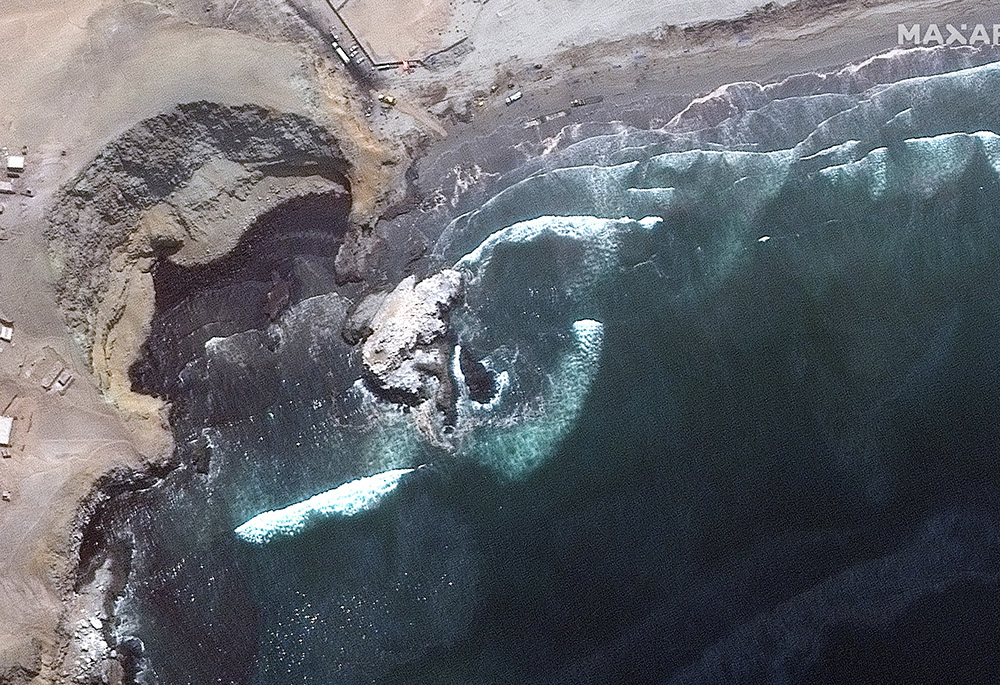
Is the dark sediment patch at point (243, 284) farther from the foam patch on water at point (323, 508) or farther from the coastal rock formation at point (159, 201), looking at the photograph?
the foam patch on water at point (323, 508)

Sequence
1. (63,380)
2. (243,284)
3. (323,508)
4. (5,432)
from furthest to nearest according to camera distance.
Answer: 1. (243,284)
2. (323,508)
3. (63,380)
4. (5,432)

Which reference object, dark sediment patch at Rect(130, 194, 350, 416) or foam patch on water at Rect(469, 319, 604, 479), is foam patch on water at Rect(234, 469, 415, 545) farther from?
dark sediment patch at Rect(130, 194, 350, 416)

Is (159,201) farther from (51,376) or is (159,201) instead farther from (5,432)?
(5,432)

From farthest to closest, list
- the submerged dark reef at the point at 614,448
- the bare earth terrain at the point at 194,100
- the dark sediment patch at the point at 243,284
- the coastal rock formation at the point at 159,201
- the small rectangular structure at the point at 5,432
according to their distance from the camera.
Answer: the dark sediment patch at the point at 243,284 → the submerged dark reef at the point at 614,448 → the coastal rock formation at the point at 159,201 → the bare earth terrain at the point at 194,100 → the small rectangular structure at the point at 5,432

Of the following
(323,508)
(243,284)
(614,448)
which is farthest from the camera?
(243,284)

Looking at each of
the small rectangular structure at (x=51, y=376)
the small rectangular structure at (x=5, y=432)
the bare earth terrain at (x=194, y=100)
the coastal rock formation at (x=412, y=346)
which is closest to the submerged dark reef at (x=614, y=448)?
the coastal rock formation at (x=412, y=346)

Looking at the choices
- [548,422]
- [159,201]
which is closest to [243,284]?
[159,201]

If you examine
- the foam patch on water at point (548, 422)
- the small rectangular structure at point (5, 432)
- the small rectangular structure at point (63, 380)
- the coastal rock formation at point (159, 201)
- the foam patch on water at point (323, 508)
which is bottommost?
the foam patch on water at point (323, 508)
